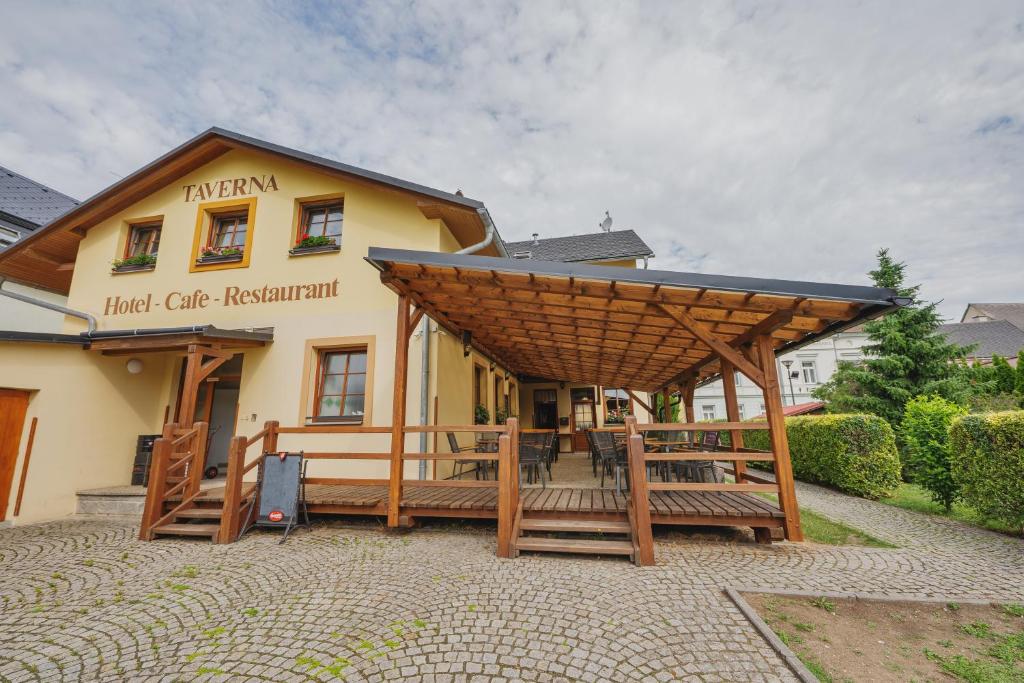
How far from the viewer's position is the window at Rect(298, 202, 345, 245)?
774 cm

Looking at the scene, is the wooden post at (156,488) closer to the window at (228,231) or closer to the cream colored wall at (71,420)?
the cream colored wall at (71,420)

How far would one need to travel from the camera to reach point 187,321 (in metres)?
7.68

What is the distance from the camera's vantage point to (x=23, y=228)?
9.60m

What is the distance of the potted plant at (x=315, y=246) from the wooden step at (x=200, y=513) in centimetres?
435

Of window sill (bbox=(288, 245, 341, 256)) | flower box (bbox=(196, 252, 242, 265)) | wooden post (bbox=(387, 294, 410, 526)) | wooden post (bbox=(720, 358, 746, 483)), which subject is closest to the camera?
wooden post (bbox=(387, 294, 410, 526))

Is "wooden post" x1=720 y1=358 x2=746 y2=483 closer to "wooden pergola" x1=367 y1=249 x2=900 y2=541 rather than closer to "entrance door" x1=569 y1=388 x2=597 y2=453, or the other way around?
"wooden pergola" x1=367 y1=249 x2=900 y2=541

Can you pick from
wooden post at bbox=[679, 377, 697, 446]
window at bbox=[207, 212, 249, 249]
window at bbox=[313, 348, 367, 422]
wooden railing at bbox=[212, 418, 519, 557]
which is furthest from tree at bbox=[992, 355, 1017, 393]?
window at bbox=[207, 212, 249, 249]

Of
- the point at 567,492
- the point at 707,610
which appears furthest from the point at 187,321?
the point at 707,610

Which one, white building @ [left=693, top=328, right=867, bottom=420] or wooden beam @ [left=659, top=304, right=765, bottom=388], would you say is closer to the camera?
wooden beam @ [left=659, top=304, right=765, bottom=388]

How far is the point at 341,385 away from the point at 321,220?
3.28m

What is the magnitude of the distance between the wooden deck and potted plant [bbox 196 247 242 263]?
14.0ft

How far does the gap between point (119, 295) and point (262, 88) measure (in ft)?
16.1

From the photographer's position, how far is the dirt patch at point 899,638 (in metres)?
2.22

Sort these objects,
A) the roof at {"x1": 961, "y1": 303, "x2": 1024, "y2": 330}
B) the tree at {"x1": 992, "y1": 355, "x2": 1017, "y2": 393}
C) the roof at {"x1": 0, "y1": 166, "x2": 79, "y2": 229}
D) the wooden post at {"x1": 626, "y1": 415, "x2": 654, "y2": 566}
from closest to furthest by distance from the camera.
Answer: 1. the wooden post at {"x1": 626, "y1": 415, "x2": 654, "y2": 566}
2. the roof at {"x1": 0, "y1": 166, "x2": 79, "y2": 229}
3. the tree at {"x1": 992, "y1": 355, "x2": 1017, "y2": 393}
4. the roof at {"x1": 961, "y1": 303, "x2": 1024, "y2": 330}
